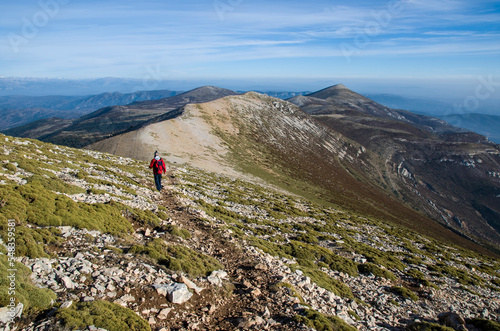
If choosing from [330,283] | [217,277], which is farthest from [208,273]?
[330,283]

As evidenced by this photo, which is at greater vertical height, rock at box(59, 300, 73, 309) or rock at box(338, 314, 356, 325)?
rock at box(59, 300, 73, 309)

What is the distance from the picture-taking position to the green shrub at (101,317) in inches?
321

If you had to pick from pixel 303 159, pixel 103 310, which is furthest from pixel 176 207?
pixel 303 159

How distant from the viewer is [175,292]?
36.6ft

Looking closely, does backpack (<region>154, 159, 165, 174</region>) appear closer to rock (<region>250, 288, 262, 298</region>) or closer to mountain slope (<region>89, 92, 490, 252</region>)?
rock (<region>250, 288, 262, 298</region>)

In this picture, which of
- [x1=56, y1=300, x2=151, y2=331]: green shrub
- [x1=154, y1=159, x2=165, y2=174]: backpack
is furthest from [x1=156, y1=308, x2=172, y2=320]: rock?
[x1=154, y1=159, x2=165, y2=174]: backpack

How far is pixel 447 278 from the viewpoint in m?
25.4

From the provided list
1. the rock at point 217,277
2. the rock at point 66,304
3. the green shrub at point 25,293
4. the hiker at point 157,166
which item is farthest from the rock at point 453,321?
the hiker at point 157,166

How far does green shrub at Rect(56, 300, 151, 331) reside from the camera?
26.8 feet

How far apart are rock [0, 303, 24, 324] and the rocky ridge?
0.29 m

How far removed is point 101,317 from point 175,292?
3131 millimetres

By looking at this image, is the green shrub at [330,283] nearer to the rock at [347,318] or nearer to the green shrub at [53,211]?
the rock at [347,318]

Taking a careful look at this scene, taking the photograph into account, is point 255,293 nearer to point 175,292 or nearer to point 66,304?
point 175,292

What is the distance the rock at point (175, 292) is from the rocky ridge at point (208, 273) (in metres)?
0.04
